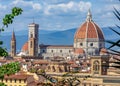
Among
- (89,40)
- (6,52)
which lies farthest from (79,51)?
(6,52)

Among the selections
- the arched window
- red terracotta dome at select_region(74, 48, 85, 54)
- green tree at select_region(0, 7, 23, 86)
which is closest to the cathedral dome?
red terracotta dome at select_region(74, 48, 85, 54)

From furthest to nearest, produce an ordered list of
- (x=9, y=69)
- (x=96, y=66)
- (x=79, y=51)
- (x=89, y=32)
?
1. (x=89, y=32)
2. (x=79, y=51)
3. (x=96, y=66)
4. (x=9, y=69)

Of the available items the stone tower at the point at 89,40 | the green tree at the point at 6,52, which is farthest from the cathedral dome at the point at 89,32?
the green tree at the point at 6,52

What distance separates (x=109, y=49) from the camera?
5449 millimetres

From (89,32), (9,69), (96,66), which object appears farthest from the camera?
(89,32)

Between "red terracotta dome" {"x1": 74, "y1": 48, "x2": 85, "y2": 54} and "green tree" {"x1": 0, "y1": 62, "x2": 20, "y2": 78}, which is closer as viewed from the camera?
"green tree" {"x1": 0, "y1": 62, "x2": 20, "y2": 78}

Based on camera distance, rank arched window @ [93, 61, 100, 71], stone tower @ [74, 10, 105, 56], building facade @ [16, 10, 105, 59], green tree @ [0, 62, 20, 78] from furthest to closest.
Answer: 1. stone tower @ [74, 10, 105, 56]
2. building facade @ [16, 10, 105, 59]
3. arched window @ [93, 61, 100, 71]
4. green tree @ [0, 62, 20, 78]

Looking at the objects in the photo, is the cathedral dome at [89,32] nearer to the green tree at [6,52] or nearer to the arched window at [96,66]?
the arched window at [96,66]

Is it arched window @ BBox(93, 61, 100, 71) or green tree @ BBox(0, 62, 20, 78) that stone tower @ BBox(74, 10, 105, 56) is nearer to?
arched window @ BBox(93, 61, 100, 71)

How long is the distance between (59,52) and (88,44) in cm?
761

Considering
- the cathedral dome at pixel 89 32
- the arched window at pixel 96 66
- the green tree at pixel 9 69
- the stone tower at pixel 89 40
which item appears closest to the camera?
the green tree at pixel 9 69

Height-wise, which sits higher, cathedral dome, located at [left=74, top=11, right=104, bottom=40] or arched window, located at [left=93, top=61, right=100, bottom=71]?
cathedral dome, located at [left=74, top=11, right=104, bottom=40]

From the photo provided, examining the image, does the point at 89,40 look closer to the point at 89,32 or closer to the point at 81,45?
the point at 89,32

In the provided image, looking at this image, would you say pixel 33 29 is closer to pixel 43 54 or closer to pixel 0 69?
pixel 43 54
